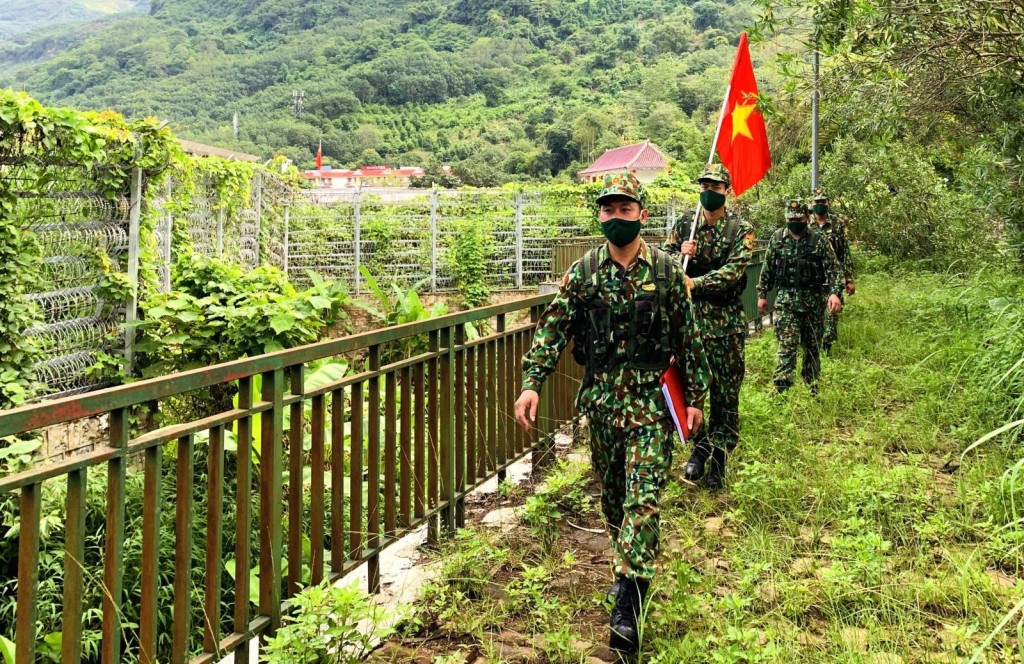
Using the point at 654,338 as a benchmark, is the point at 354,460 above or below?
below

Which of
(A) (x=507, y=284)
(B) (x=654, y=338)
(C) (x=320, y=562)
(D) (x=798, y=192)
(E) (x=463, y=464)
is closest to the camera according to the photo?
(C) (x=320, y=562)

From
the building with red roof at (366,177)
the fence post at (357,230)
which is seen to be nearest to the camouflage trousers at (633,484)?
the fence post at (357,230)

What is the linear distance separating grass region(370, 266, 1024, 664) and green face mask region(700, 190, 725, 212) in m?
1.51

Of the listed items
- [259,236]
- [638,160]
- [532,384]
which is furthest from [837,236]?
[638,160]

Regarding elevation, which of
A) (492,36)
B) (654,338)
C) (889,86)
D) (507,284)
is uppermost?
(492,36)

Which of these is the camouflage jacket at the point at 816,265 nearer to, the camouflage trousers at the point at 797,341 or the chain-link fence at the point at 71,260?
the camouflage trousers at the point at 797,341

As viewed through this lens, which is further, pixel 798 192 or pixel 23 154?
pixel 798 192

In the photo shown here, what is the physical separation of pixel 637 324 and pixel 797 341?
14.3 feet

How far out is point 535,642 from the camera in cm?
309

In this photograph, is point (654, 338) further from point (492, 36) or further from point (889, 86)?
point (492, 36)

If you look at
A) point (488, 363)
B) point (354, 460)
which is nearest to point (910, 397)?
point (488, 363)

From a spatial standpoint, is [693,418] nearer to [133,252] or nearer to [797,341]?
[797,341]

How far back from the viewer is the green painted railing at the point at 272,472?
198 cm

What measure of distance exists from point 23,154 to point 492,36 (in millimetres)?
132071
